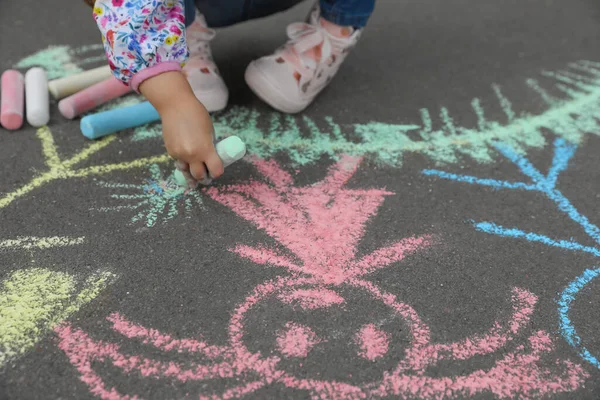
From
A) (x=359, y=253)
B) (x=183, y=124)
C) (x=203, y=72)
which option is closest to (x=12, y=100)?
(x=203, y=72)

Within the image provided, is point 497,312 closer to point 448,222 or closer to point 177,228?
point 448,222

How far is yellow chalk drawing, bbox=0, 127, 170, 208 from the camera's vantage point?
0.90 metres

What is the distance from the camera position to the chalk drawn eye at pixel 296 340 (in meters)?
0.68

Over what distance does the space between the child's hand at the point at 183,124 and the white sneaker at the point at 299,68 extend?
0.31 metres

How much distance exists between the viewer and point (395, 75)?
1.28m

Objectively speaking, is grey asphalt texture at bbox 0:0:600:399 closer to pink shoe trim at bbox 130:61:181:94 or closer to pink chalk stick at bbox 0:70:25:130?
pink chalk stick at bbox 0:70:25:130

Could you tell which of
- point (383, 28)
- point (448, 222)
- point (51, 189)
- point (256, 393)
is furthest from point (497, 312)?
point (383, 28)

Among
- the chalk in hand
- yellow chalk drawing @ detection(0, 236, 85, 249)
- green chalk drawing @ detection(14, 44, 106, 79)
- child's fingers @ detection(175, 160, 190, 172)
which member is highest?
the chalk in hand

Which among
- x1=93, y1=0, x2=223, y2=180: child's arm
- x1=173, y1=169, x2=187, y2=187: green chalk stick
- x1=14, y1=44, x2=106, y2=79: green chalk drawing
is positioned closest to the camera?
x1=93, y1=0, x2=223, y2=180: child's arm

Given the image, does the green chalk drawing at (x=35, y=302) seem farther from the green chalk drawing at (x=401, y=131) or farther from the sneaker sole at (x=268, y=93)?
the sneaker sole at (x=268, y=93)

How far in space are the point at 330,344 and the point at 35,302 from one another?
0.37 m

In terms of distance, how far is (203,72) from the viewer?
1.09 metres

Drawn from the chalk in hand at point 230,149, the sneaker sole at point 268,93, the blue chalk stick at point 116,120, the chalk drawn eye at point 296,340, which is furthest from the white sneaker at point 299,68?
the chalk drawn eye at point 296,340

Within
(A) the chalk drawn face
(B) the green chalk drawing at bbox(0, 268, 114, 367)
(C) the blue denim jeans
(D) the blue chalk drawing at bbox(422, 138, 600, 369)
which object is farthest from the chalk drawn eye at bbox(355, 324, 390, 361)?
(C) the blue denim jeans
